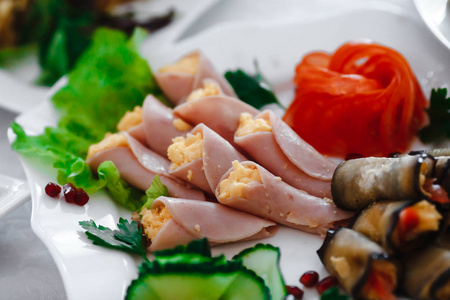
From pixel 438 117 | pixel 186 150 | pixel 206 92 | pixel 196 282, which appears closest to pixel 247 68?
pixel 206 92

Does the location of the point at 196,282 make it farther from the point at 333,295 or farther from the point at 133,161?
the point at 133,161

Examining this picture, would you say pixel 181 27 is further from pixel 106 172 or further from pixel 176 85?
pixel 106 172

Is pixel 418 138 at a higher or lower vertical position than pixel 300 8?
lower

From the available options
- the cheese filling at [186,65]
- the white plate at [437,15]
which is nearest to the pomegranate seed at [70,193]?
the cheese filling at [186,65]

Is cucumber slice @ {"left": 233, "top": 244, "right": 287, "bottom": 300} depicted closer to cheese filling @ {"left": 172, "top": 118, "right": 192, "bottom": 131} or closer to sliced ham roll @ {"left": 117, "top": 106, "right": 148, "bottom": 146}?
cheese filling @ {"left": 172, "top": 118, "right": 192, "bottom": 131}

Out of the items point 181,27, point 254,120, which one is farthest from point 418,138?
point 181,27

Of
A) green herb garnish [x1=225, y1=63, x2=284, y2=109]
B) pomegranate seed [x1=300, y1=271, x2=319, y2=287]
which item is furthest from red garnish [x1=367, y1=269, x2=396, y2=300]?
green herb garnish [x1=225, y1=63, x2=284, y2=109]
